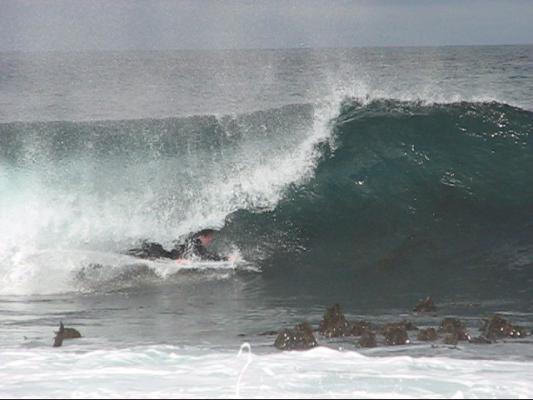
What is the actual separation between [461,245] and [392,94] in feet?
21.6

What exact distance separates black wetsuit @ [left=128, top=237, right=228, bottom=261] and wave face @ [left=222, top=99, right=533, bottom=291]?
982mm

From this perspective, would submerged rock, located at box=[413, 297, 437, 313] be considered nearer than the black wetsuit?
Yes

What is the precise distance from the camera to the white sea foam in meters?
7.18

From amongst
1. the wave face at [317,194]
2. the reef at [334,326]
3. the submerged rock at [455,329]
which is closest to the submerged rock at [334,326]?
the reef at [334,326]

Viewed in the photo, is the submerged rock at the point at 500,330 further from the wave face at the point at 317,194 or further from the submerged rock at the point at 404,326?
the wave face at the point at 317,194

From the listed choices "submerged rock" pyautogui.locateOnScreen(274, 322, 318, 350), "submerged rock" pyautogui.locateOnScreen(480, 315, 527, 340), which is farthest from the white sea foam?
"submerged rock" pyautogui.locateOnScreen(480, 315, 527, 340)

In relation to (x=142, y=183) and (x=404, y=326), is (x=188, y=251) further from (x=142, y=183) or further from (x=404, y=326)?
(x=404, y=326)

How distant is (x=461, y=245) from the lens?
1573cm

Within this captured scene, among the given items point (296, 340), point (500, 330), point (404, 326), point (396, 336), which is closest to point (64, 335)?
point (296, 340)

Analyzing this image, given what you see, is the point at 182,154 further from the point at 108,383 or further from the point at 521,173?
the point at 108,383

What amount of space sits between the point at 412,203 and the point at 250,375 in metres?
10.3

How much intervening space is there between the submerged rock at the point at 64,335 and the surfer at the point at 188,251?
5.32 meters

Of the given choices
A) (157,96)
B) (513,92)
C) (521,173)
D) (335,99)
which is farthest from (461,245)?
(157,96)

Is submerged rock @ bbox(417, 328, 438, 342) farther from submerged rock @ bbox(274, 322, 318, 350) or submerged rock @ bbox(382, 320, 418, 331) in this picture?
submerged rock @ bbox(274, 322, 318, 350)
